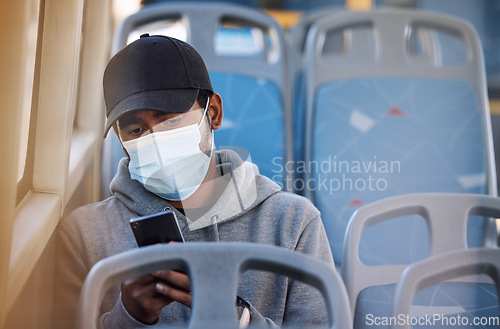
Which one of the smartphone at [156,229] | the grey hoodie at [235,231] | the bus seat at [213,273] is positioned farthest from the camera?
the grey hoodie at [235,231]

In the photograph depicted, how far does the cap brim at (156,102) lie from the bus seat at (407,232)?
0.40 metres

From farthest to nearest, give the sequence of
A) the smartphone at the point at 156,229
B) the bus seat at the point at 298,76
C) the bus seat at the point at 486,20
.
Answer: the bus seat at the point at 298,76
the bus seat at the point at 486,20
the smartphone at the point at 156,229

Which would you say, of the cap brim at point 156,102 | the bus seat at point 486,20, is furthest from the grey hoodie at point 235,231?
the bus seat at point 486,20

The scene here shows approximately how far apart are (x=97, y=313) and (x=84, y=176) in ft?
1.71

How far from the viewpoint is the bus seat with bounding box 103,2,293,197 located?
1301mm

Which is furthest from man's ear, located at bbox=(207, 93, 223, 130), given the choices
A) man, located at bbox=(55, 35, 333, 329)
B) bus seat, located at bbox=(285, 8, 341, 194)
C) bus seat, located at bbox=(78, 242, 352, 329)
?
bus seat, located at bbox=(78, 242, 352, 329)

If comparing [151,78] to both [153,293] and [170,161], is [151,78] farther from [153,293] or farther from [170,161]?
[153,293]

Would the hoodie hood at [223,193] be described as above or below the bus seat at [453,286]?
above

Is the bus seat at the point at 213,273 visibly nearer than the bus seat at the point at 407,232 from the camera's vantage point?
Yes

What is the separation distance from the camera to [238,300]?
3.36 ft

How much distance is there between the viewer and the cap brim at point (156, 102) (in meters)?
1.01

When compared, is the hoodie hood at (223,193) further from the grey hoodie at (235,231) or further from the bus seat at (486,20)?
the bus seat at (486,20)

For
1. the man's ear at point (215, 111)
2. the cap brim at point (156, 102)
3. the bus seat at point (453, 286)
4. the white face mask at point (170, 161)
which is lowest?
the bus seat at point (453, 286)

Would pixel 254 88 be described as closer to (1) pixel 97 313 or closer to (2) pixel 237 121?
(2) pixel 237 121
